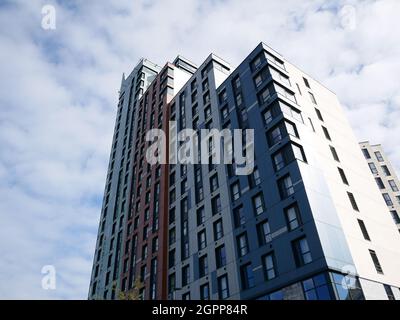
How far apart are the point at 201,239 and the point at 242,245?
729 centimetres

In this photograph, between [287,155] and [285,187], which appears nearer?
[285,187]

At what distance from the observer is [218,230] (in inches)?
1564

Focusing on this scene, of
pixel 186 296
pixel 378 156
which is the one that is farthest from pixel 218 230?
pixel 378 156

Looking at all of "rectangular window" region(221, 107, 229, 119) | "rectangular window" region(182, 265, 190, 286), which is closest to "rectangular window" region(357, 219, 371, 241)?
"rectangular window" region(182, 265, 190, 286)

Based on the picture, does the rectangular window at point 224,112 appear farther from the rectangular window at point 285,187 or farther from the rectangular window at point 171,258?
the rectangular window at point 171,258

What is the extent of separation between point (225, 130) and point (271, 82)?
8405 millimetres

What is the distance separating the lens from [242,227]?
36.3 metres

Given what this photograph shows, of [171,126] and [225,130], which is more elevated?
[171,126]

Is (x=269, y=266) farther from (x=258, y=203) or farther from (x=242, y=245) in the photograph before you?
(x=258, y=203)

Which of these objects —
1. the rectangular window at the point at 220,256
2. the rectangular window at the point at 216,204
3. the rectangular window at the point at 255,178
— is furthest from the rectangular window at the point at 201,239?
the rectangular window at the point at 255,178

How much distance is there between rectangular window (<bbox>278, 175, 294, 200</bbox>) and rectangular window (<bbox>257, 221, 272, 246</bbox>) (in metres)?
3.23

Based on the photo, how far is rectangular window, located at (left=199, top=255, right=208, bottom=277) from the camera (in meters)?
38.8
